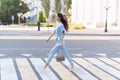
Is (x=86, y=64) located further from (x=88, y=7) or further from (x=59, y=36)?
(x=88, y=7)

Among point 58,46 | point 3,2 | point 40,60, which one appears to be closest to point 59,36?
point 58,46

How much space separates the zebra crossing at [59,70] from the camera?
11.1m

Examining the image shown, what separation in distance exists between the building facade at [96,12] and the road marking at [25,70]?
40.4 m

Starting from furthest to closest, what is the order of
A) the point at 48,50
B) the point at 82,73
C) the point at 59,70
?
the point at 48,50 < the point at 59,70 < the point at 82,73

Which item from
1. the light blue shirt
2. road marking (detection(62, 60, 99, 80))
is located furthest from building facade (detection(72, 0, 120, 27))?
the light blue shirt

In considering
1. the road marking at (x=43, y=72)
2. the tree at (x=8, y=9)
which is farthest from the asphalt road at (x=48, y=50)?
the tree at (x=8, y=9)

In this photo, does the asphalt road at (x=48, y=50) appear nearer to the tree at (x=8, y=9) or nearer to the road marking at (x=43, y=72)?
the road marking at (x=43, y=72)

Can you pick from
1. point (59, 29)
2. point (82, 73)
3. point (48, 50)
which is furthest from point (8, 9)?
point (82, 73)

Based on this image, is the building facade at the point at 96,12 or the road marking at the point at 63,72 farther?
the building facade at the point at 96,12

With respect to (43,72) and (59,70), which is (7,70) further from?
(59,70)

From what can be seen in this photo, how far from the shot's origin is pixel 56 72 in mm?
12023

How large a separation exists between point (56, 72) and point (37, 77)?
1.09 m

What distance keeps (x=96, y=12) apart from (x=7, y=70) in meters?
58.3

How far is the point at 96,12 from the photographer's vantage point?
69750mm
